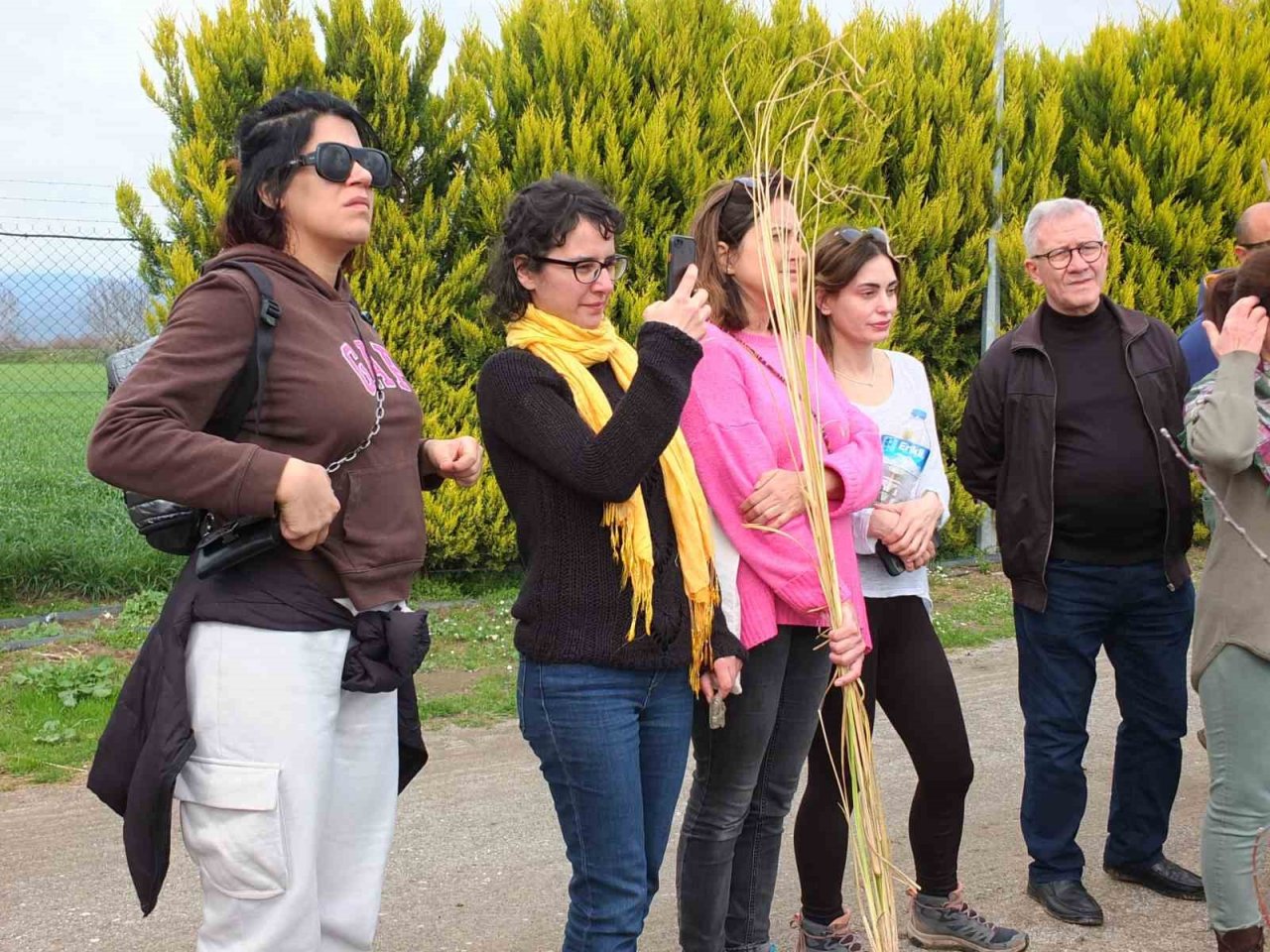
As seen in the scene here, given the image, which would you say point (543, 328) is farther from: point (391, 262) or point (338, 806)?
point (391, 262)

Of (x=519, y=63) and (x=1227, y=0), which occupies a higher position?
(x=1227, y=0)

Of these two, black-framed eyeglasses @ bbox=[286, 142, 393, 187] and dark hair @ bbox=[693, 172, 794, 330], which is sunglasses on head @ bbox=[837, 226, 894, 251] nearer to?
dark hair @ bbox=[693, 172, 794, 330]

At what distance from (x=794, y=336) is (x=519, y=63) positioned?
17.1 feet

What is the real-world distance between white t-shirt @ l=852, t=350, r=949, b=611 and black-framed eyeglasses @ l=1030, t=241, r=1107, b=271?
542 mm

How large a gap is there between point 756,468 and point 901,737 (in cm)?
99

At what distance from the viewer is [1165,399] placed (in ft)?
12.4

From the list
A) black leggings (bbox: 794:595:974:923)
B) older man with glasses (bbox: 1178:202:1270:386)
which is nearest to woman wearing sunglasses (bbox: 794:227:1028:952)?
black leggings (bbox: 794:595:974:923)

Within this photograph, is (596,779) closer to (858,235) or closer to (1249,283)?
(858,235)

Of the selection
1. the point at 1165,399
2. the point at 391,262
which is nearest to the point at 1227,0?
the point at 391,262

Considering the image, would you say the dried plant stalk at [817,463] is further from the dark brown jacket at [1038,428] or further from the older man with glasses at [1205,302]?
the older man with glasses at [1205,302]

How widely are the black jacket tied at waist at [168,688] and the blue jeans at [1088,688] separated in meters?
2.21

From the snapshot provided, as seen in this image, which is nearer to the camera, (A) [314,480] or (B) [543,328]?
(A) [314,480]

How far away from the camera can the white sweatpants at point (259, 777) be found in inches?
88.1

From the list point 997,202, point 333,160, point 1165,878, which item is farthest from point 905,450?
point 997,202
